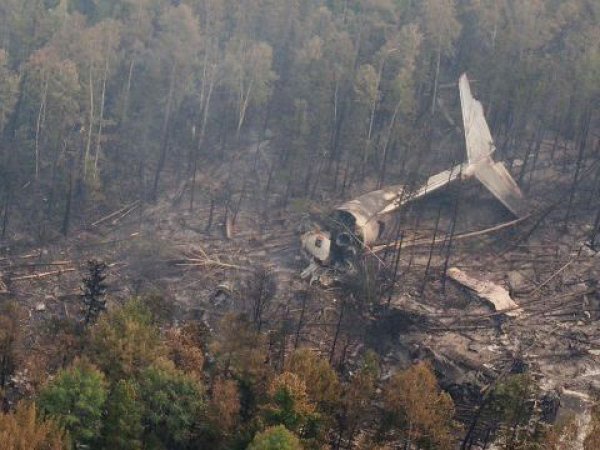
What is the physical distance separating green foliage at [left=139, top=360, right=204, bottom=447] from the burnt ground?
7.42 meters

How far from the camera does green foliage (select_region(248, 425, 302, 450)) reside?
69.9 feet

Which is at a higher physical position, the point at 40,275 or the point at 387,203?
the point at 387,203

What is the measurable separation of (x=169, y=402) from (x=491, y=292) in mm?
15317

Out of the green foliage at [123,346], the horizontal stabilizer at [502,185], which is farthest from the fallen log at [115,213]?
the horizontal stabilizer at [502,185]

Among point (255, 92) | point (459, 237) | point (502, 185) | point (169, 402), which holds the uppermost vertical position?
point (255, 92)

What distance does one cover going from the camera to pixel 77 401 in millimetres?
22859

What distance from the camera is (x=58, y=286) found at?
116 ft

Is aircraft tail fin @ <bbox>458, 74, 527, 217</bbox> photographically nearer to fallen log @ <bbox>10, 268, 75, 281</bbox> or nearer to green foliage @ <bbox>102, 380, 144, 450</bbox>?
fallen log @ <bbox>10, 268, 75, 281</bbox>

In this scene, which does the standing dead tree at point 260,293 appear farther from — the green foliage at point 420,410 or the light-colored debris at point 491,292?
the green foliage at point 420,410

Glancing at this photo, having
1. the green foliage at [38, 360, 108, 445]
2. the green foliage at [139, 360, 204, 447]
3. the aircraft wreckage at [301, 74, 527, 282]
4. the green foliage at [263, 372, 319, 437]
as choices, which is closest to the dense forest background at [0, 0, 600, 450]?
the green foliage at [139, 360, 204, 447]

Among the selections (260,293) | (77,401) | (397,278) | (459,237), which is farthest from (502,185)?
(77,401)

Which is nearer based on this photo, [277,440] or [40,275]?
[277,440]

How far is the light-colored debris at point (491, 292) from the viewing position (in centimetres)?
3116

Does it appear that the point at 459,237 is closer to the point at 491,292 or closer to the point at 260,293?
the point at 491,292
